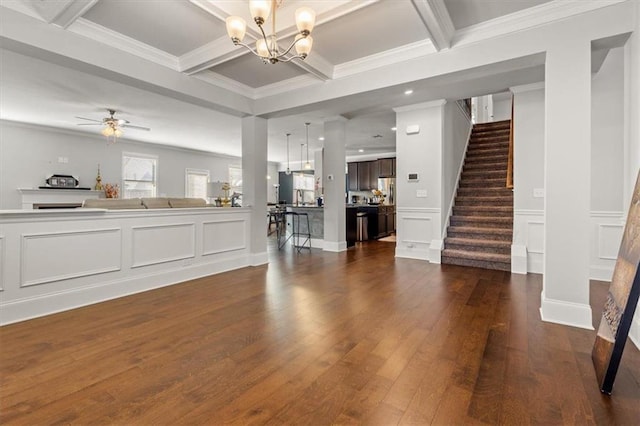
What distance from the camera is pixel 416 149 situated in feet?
18.7

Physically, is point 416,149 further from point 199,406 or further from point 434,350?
point 199,406

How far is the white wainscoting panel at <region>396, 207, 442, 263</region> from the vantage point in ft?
18.0

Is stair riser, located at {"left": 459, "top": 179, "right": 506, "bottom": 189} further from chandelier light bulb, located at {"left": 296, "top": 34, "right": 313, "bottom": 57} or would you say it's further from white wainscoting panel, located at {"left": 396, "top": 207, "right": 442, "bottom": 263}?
chandelier light bulb, located at {"left": 296, "top": 34, "right": 313, "bottom": 57}

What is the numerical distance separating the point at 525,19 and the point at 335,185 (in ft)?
13.6

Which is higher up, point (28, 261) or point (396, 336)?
point (28, 261)

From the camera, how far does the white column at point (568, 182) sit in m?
2.61

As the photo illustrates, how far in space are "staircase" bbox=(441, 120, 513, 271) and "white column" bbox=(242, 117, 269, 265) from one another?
3.22 meters

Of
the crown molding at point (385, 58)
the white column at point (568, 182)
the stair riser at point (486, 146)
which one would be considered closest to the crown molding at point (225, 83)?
the crown molding at point (385, 58)

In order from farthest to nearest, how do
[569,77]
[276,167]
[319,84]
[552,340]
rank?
[276,167] → [319,84] → [569,77] → [552,340]

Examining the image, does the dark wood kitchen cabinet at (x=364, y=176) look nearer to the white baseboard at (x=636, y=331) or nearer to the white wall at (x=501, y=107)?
the white wall at (x=501, y=107)

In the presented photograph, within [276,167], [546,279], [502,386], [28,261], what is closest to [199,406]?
[502,386]

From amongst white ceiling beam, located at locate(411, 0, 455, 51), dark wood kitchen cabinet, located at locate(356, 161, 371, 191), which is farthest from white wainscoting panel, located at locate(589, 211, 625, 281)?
dark wood kitchen cabinet, located at locate(356, 161, 371, 191)

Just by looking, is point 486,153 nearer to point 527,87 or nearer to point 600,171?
point 527,87

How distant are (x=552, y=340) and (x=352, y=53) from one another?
11.3ft
